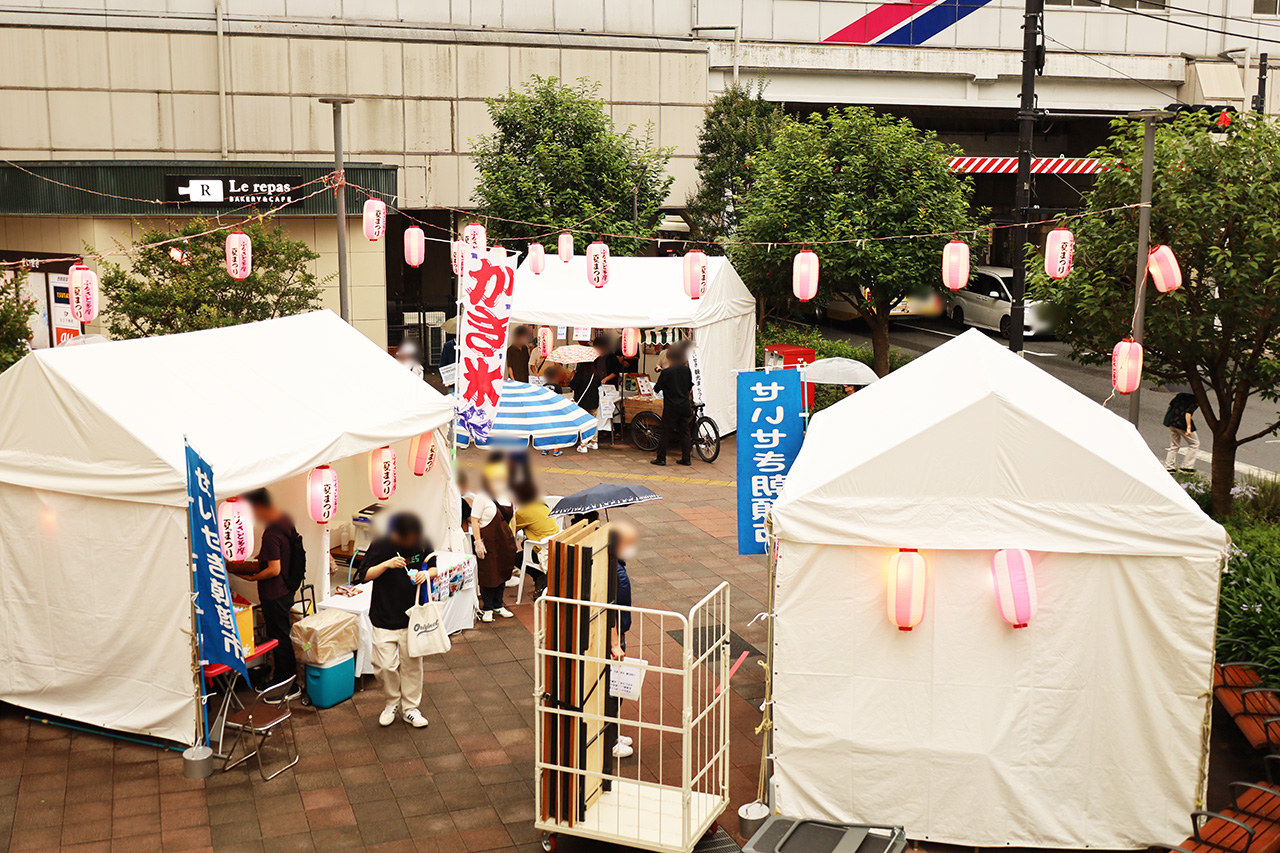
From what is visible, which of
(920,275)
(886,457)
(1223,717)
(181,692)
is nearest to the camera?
(886,457)

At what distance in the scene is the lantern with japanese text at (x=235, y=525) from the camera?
9031mm

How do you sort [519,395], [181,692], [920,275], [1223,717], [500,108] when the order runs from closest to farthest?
[181,692], [1223,717], [519,395], [920,275], [500,108]

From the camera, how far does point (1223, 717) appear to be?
9195mm

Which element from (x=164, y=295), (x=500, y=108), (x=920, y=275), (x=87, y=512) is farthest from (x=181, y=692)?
(x=500, y=108)

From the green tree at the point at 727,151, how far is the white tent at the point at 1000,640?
782 inches

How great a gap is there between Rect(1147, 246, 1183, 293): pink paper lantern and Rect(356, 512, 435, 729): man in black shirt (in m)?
7.39

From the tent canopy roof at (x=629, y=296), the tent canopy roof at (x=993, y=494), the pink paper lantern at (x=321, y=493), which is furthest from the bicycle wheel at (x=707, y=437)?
the tent canopy roof at (x=993, y=494)

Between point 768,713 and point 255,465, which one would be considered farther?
point 255,465

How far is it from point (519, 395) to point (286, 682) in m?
4.76

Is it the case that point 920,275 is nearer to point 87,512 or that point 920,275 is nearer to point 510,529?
point 510,529

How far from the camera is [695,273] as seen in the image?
59.7ft

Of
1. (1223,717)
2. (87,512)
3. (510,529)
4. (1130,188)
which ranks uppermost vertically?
(1130,188)

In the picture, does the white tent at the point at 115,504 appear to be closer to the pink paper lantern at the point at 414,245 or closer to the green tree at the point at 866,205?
the pink paper lantern at the point at 414,245

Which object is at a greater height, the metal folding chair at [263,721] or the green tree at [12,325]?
the green tree at [12,325]
